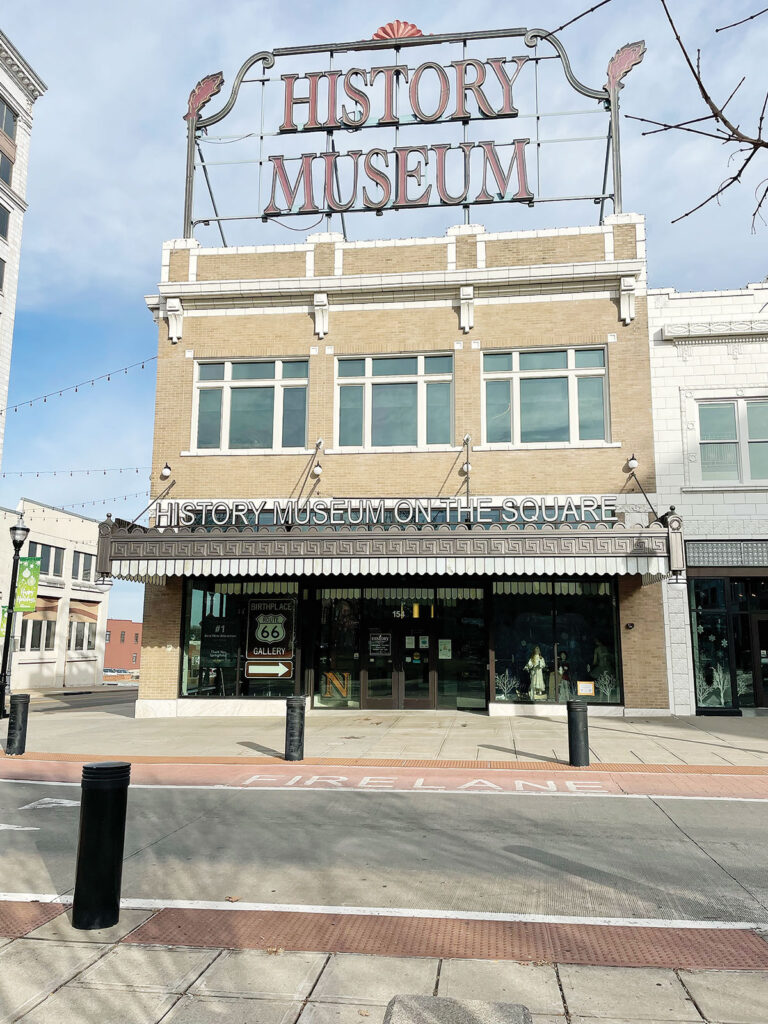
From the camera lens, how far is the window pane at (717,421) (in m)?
18.5

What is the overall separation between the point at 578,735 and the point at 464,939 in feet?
23.1

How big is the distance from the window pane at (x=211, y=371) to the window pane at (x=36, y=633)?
1062 inches

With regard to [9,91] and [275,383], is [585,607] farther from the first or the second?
[9,91]

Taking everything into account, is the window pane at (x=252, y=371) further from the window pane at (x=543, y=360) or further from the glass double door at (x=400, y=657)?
the glass double door at (x=400, y=657)

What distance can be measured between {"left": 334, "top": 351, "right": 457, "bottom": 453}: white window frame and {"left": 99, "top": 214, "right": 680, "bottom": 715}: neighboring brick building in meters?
0.06

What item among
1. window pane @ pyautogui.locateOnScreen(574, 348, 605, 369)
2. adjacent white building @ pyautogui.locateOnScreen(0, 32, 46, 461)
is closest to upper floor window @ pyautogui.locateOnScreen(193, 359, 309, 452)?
window pane @ pyautogui.locateOnScreen(574, 348, 605, 369)

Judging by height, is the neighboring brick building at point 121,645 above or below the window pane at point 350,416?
below

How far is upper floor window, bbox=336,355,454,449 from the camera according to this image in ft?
63.4

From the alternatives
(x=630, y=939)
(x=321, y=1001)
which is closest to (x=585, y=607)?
(x=630, y=939)

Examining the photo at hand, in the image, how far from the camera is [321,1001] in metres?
4.40

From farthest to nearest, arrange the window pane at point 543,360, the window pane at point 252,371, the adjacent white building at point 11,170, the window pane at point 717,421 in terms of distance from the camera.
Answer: the adjacent white building at point 11,170, the window pane at point 252,371, the window pane at point 543,360, the window pane at point 717,421

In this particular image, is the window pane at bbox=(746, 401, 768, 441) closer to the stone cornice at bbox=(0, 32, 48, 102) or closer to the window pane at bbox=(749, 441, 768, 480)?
the window pane at bbox=(749, 441, 768, 480)

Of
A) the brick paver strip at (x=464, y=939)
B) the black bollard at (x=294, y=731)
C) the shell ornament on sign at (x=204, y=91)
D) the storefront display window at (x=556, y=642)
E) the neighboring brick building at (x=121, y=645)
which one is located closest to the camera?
the brick paver strip at (x=464, y=939)

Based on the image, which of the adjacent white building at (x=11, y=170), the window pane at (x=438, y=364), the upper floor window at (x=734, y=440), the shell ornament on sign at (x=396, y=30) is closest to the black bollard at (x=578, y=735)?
the upper floor window at (x=734, y=440)
